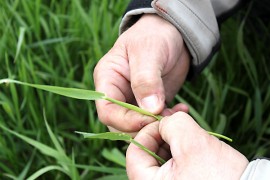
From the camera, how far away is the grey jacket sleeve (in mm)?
668

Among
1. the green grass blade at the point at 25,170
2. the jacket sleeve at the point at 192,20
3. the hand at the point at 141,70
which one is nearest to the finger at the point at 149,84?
the hand at the point at 141,70

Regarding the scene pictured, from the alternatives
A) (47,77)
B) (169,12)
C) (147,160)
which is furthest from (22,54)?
(147,160)

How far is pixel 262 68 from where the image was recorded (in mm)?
1255

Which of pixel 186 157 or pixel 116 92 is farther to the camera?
pixel 116 92

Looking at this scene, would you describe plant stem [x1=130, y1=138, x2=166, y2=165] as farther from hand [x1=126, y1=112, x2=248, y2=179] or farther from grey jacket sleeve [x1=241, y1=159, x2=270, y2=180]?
grey jacket sleeve [x1=241, y1=159, x2=270, y2=180]

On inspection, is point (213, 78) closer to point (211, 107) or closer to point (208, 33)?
point (211, 107)

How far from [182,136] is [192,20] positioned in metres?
0.31

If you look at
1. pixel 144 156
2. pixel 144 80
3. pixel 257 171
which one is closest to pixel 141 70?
pixel 144 80

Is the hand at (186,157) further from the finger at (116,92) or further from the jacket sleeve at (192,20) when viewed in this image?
the jacket sleeve at (192,20)

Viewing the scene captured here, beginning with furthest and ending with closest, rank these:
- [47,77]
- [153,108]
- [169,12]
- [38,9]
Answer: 1. [38,9]
2. [47,77]
3. [169,12]
4. [153,108]

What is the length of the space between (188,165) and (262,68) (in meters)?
0.64

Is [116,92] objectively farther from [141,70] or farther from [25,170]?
[25,170]

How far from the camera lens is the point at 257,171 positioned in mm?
676

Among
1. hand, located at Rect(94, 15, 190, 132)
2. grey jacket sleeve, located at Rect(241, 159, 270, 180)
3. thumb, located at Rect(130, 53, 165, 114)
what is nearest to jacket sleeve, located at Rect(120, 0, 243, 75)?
hand, located at Rect(94, 15, 190, 132)
